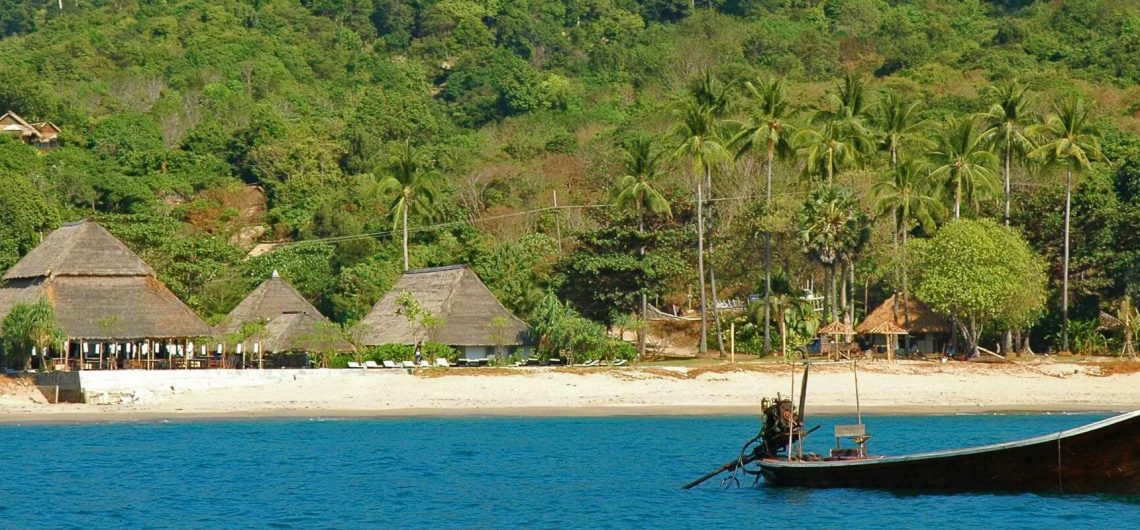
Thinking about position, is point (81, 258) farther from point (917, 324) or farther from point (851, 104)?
point (851, 104)

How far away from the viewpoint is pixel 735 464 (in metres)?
28.4

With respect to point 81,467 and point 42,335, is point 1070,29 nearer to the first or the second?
point 42,335

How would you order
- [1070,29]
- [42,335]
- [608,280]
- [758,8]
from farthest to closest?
[758,8], [1070,29], [608,280], [42,335]

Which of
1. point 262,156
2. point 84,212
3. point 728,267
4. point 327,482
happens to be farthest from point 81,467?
point 262,156

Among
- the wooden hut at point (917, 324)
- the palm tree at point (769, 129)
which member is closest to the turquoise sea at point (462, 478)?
the wooden hut at point (917, 324)

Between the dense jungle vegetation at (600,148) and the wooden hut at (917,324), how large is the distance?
3.84 feet

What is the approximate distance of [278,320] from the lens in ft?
177

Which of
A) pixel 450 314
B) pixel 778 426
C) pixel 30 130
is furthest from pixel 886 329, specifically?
pixel 30 130

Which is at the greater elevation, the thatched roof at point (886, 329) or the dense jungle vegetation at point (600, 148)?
the dense jungle vegetation at point (600, 148)

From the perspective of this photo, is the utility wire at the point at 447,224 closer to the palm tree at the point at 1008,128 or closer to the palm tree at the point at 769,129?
the palm tree at the point at 769,129

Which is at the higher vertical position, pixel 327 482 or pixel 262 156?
pixel 262 156

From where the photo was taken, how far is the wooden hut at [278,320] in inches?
2020

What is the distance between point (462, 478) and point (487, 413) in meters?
11.5

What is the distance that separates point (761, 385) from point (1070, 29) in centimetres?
6453
